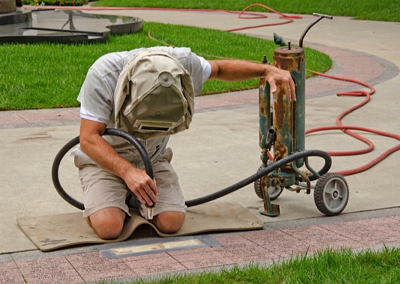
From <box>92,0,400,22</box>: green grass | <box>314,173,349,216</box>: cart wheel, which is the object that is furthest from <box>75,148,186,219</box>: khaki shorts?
<box>92,0,400,22</box>: green grass

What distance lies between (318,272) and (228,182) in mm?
1939

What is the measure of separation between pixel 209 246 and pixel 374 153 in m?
2.58

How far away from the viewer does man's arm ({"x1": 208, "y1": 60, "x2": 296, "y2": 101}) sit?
4238 millimetres

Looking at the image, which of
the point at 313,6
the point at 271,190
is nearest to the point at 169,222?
the point at 271,190

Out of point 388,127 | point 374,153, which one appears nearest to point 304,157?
point 374,153

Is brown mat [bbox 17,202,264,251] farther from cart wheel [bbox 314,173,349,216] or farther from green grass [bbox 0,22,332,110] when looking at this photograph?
green grass [bbox 0,22,332,110]

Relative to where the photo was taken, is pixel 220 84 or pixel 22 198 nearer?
pixel 22 198

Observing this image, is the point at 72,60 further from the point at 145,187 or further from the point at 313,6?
the point at 313,6

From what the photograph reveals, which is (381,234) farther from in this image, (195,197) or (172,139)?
(172,139)

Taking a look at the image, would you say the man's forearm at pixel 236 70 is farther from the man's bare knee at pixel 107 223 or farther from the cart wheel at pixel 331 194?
the man's bare knee at pixel 107 223

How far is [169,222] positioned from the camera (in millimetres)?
4305

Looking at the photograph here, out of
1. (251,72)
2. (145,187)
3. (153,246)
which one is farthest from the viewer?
(251,72)

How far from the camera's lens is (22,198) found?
4.97 meters

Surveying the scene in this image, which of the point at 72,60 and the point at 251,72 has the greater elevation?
the point at 251,72
